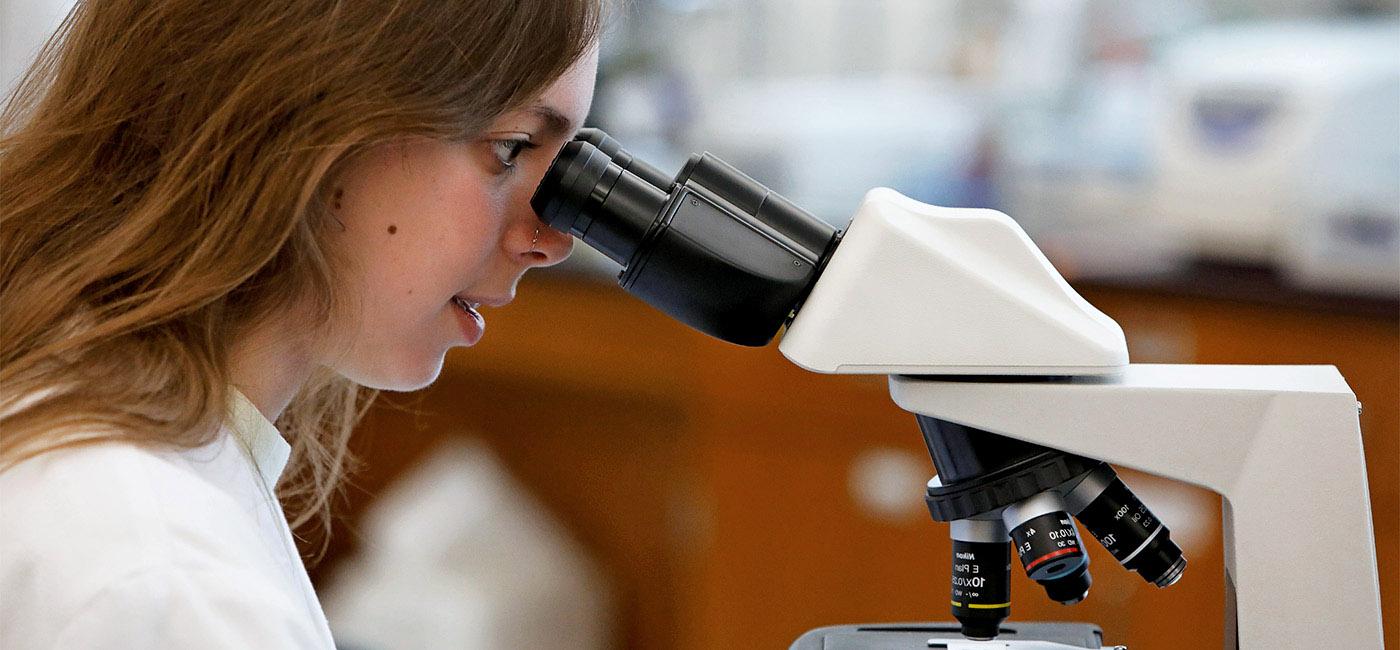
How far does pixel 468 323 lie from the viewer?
3.01 ft

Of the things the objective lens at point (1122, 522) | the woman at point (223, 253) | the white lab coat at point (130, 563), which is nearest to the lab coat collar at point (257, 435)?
the woman at point (223, 253)

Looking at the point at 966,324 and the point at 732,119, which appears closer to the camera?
the point at 966,324

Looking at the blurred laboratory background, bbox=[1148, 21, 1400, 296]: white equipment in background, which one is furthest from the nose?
bbox=[1148, 21, 1400, 296]: white equipment in background

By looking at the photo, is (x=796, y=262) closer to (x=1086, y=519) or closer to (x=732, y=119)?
(x=1086, y=519)

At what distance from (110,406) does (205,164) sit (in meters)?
0.15

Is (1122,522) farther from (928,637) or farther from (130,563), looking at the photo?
(130,563)

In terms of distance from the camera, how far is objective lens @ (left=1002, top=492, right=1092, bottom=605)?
703 mm

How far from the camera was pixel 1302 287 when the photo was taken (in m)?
1.59

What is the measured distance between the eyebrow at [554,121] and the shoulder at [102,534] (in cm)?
31

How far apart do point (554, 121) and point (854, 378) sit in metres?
1.03

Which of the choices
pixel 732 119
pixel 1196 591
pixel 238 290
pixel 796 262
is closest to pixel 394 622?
pixel 732 119

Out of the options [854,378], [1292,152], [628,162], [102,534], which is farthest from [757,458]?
[102,534]

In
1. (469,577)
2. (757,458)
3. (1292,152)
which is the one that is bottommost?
(469,577)

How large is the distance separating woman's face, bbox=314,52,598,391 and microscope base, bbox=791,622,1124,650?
31 centimetres
